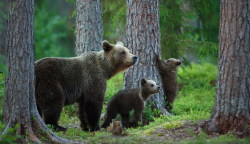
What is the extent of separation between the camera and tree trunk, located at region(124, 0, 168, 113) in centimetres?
991

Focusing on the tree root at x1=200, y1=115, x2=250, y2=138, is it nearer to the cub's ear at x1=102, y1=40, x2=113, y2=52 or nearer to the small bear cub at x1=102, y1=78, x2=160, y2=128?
the small bear cub at x1=102, y1=78, x2=160, y2=128

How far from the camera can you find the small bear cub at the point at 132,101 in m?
9.42

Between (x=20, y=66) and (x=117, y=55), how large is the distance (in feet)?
11.5

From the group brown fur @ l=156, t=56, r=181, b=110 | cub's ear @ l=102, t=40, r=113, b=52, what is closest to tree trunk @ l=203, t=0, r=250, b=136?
cub's ear @ l=102, t=40, r=113, b=52

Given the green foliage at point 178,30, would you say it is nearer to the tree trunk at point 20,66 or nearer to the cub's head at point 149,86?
the cub's head at point 149,86

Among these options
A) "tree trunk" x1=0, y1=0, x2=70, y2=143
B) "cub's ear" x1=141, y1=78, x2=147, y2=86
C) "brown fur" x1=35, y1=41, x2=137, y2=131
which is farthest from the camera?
"cub's ear" x1=141, y1=78, x2=147, y2=86

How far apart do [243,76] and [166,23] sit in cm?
843

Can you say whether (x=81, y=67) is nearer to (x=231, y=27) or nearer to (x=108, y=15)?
(x=231, y=27)

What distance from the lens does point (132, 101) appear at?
31.0 feet

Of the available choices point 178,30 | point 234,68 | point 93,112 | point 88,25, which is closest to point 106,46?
point 93,112

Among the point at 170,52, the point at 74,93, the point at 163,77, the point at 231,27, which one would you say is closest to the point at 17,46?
the point at 74,93

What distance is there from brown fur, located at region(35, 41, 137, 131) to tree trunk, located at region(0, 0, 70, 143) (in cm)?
169

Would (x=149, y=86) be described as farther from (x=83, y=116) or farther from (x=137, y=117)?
(x=83, y=116)

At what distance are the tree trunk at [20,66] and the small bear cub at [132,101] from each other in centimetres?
300
